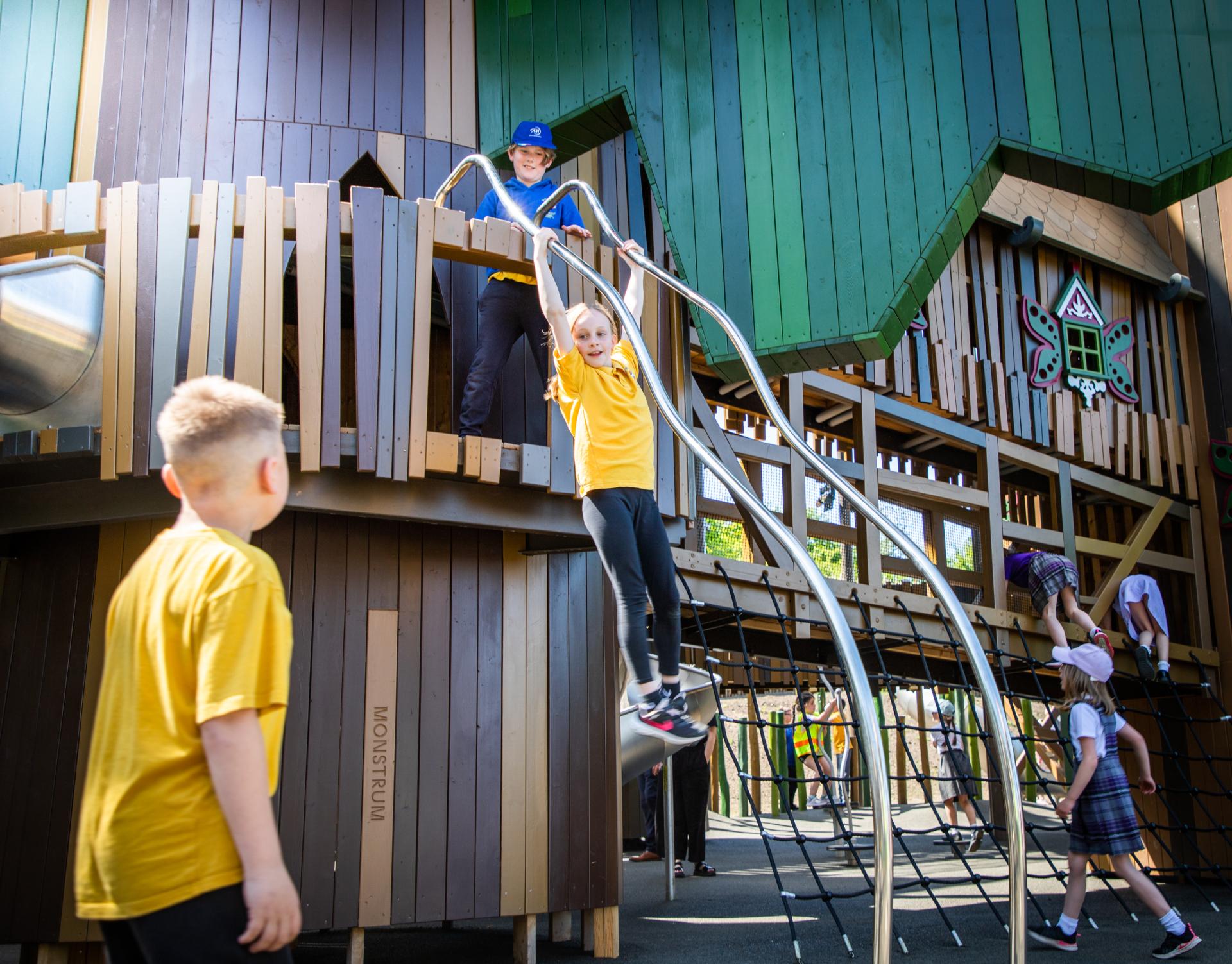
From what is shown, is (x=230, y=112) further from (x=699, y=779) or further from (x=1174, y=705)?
(x=1174, y=705)

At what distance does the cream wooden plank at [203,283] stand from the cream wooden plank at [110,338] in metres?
0.29

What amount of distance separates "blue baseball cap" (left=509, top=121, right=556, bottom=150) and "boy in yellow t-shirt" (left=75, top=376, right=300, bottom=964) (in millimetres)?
4178

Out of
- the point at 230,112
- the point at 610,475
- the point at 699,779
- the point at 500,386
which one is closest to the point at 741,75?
the point at 500,386

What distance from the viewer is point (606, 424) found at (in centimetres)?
373

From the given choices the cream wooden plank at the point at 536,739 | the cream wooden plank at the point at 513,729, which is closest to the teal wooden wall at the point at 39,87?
the cream wooden plank at the point at 513,729

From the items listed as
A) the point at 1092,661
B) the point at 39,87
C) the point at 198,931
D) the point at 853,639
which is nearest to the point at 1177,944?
the point at 1092,661

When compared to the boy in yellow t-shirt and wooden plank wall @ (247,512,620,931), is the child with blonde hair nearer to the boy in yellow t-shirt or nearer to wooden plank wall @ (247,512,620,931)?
wooden plank wall @ (247,512,620,931)

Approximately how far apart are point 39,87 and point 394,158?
1682 mm

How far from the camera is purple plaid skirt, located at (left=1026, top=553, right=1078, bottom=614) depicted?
7.71m

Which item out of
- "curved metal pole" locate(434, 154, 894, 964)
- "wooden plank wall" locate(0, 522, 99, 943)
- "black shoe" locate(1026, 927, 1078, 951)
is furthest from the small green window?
"wooden plank wall" locate(0, 522, 99, 943)

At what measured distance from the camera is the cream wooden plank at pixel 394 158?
566cm

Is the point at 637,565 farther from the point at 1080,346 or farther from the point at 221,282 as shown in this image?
the point at 1080,346

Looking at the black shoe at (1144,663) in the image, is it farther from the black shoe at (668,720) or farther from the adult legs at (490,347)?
the black shoe at (668,720)

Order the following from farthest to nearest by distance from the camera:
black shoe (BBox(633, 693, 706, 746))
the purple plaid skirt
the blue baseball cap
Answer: the purple plaid skirt → the blue baseball cap → black shoe (BBox(633, 693, 706, 746))
